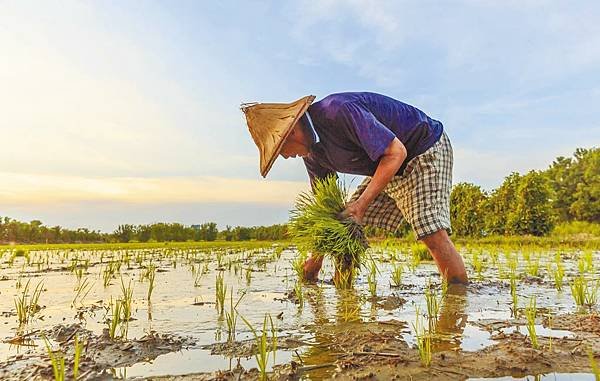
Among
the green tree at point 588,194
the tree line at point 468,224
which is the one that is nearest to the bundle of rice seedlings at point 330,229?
the tree line at point 468,224

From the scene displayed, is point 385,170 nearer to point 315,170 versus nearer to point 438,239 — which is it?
point 438,239

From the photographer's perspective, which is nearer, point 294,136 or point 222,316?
point 222,316

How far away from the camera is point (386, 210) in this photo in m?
Result: 4.30

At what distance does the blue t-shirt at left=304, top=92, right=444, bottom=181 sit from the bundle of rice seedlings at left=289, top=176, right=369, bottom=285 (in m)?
0.30

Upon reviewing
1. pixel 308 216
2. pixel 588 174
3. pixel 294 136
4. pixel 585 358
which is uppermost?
pixel 588 174

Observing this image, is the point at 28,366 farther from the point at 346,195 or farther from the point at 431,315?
the point at 346,195

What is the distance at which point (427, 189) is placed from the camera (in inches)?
146

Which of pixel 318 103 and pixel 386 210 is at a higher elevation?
pixel 318 103

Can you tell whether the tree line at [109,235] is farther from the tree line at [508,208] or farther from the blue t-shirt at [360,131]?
the blue t-shirt at [360,131]

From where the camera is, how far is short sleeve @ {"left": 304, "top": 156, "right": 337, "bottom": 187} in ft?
12.9

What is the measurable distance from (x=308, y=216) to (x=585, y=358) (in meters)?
1.82

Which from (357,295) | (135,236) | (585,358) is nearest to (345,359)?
(585,358)

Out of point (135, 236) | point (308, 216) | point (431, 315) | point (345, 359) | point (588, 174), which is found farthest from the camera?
point (588, 174)

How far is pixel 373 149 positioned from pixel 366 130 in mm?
138
